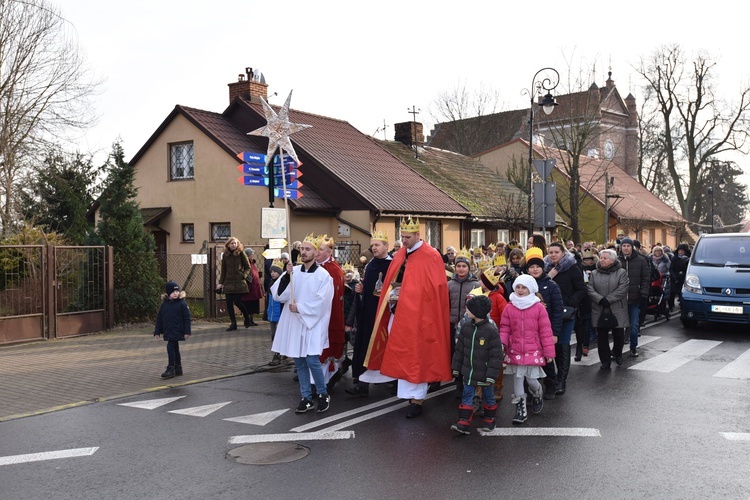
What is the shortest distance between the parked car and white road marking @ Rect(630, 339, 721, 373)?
3.51 ft

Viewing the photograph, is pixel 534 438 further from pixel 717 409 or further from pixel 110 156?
pixel 110 156

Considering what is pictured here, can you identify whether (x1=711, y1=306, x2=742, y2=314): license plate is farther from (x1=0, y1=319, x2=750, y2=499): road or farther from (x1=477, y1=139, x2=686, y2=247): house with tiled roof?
(x1=477, y1=139, x2=686, y2=247): house with tiled roof

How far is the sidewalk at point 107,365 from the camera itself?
8.62 metres

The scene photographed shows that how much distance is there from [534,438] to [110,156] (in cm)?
1222

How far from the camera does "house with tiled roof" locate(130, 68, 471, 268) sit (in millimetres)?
21719

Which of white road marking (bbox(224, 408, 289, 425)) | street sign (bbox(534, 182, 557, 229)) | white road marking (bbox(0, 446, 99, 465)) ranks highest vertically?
street sign (bbox(534, 182, 557, 229))

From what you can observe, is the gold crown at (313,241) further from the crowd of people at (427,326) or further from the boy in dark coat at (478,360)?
the boy in dark coat at (478,360)

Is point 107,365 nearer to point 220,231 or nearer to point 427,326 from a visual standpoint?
point 427,326

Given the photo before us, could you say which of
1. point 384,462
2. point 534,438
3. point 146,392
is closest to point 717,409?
point 534,438

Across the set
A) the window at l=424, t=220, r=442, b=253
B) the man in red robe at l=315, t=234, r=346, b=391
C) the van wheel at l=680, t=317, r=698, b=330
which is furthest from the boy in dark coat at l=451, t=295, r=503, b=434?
the window at l=424, t=220, r=442, b=253

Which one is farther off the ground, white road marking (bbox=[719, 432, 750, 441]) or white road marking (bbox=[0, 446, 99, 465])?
white road marking (bbox=[0, 446, 99, 465])

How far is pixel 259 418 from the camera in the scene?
24.6 feet

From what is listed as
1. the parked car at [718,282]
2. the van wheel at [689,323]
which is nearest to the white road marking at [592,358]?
the parked car at [718,282]

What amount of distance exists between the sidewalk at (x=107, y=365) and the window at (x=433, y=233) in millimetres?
10833
